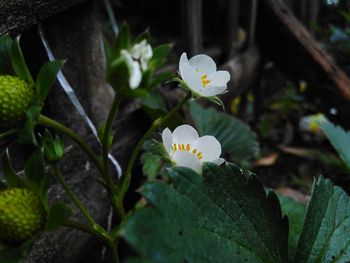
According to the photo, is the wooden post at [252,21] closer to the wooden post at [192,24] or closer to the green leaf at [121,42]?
the wooden post at [192,24]

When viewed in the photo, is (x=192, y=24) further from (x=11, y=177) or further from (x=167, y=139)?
(x=11, y=177)

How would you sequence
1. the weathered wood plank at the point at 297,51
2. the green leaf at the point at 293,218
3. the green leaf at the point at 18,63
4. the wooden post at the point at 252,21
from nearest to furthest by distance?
the green leaf at the point at 18,63, the green leaf at the point at 293,218, the weathered wood plank at the point at 297,51, the wooden post at the point at 252,21

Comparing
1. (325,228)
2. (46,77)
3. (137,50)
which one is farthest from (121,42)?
(325,228)

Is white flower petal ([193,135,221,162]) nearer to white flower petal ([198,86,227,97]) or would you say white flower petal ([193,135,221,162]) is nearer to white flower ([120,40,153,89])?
white flower petal ([198,86,227,97])

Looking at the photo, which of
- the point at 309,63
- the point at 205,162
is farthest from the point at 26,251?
the point at 309,63

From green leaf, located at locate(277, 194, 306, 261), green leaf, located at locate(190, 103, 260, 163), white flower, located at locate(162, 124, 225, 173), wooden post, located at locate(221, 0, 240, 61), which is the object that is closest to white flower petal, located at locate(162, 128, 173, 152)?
white flower, located at locate(162, 124, 225, 173)

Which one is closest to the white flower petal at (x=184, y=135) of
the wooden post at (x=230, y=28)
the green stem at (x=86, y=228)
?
the green stem at (x=86, y=228)

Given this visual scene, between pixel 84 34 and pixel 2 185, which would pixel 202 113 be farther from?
pixel 2 185
